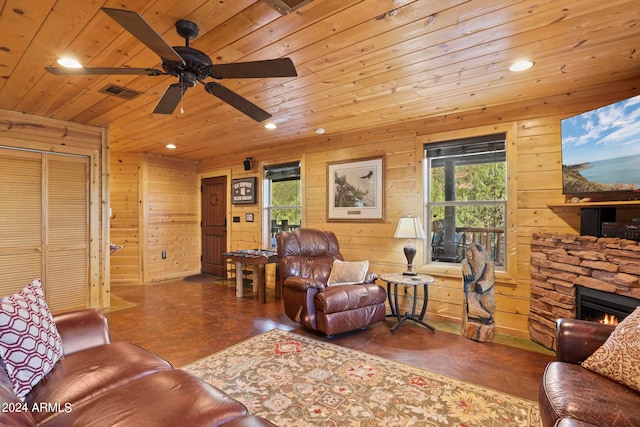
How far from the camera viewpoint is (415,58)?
231cm

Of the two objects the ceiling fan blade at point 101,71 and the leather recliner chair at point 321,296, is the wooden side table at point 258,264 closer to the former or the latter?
the leather recliner chair at point 321,296

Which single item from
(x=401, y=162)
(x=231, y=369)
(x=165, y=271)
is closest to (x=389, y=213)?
(x=401, y=162)

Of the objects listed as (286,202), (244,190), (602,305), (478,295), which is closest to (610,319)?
(602,305)

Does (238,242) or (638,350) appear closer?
(638,350)

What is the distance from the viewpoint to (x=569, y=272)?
281cm

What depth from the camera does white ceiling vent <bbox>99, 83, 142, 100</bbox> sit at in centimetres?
286

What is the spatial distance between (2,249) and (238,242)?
3.19 m

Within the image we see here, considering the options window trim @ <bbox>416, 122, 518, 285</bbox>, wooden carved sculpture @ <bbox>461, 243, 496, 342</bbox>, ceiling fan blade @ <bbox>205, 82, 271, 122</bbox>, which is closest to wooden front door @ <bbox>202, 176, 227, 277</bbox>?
ceiling fan blade @ <bbox>205, 82, 271, 122</bbox>

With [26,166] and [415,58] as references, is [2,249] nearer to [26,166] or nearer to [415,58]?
[26,166]

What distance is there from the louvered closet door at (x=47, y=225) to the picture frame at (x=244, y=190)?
7.73ft

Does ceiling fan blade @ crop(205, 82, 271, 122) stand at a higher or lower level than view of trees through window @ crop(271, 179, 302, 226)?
higher

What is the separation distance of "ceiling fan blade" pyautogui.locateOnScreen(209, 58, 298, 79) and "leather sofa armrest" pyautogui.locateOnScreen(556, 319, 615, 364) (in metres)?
2.08

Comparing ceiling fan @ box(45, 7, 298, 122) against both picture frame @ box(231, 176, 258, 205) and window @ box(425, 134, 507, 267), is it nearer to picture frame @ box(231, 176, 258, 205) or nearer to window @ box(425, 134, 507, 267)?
window @ box(425, 134, 507, 267)

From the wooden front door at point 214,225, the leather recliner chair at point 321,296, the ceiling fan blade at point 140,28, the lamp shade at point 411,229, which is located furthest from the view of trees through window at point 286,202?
the ceiling fan blade at point 140,28
